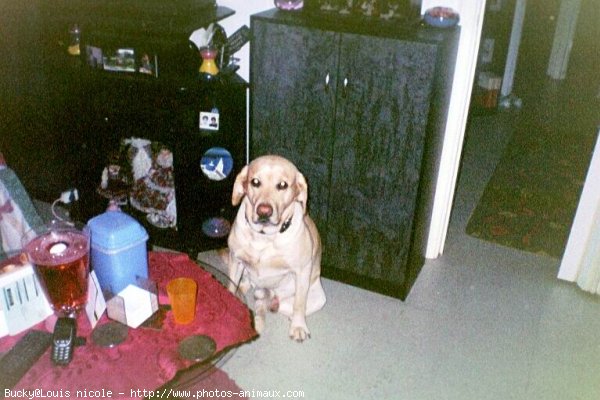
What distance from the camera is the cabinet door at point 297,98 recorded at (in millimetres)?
2816

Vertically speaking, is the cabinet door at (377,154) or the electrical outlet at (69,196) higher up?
the cabinet door at (377,154)

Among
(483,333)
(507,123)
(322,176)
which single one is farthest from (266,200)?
(507,123)

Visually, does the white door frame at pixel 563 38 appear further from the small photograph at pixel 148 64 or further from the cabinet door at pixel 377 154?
the small photograph at pixel 148 64

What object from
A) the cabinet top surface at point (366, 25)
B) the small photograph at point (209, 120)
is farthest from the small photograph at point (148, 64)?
the cabinet top surface at point (366, 25)

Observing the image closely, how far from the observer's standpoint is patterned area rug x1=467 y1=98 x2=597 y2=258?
13.1 ft

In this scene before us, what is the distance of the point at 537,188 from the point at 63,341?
155 inches

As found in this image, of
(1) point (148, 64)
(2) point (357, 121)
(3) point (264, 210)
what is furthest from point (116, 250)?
(1) point (148, 64)

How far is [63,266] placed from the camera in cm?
169

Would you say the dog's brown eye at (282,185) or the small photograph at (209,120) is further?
the small photograph at (209,120)

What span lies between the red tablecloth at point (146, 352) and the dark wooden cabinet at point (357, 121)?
47.9 inches

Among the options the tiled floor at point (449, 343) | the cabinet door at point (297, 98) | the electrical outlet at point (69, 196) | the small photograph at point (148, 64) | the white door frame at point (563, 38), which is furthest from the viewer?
the white door frame at point (563, 38)

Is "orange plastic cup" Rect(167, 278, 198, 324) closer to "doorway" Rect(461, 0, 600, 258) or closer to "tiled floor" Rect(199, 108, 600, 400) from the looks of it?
"tiled floor" Rect(199, 108, 600, 400)

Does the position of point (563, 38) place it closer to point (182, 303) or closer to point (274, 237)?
point (274, 237)

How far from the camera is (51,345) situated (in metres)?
1.69
